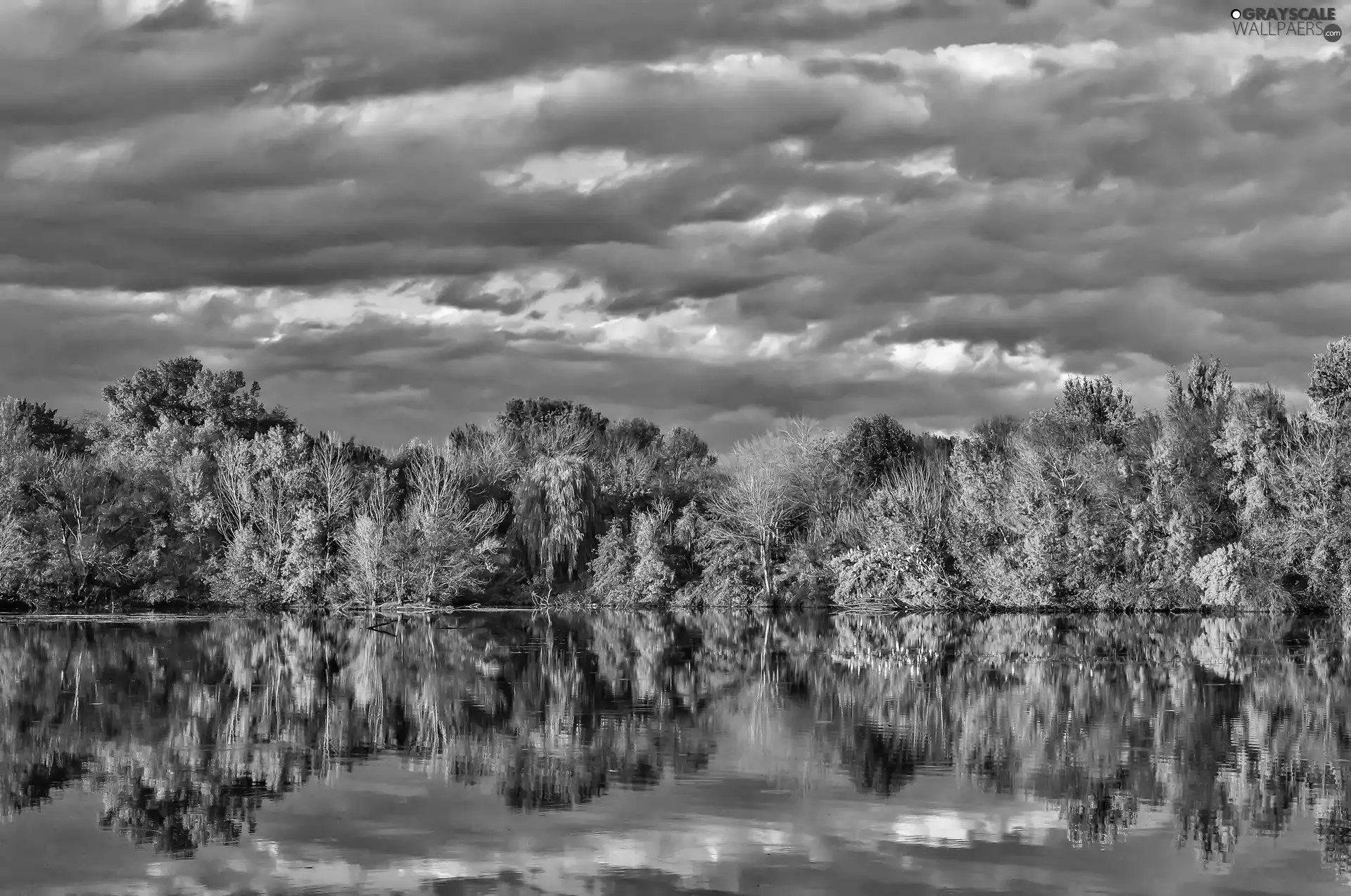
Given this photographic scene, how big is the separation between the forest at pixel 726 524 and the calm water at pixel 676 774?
24.3 meters

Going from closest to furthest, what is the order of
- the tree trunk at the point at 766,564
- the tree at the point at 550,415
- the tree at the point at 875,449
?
the tree trunk at the point at 766,564 < the tree at the point at 875,449 < the tree at the point at 550,415

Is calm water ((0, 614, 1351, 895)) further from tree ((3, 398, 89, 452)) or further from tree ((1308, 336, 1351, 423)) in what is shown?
tree ((3, 398, 89, 452))

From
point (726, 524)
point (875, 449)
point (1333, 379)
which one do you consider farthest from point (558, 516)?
point (1333, 379)

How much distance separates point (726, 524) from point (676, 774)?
59.2 meters

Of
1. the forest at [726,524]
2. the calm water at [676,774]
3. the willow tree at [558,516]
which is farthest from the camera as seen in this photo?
the willow tree at [558,516]

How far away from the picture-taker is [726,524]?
8238cm

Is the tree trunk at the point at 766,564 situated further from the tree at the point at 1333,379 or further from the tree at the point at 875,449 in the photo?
the tree at the point at 1333,379

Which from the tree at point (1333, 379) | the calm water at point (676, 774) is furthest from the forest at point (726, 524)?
the calm water at point (676, 774)

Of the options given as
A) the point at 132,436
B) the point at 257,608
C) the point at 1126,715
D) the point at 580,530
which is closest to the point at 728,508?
the point at 580,530

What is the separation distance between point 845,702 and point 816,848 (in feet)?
48.5

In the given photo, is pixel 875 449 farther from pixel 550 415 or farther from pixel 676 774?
pixel 676 774

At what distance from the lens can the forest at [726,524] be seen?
68.1 meters

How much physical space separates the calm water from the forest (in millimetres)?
24326

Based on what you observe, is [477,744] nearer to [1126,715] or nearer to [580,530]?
[1126,715]
